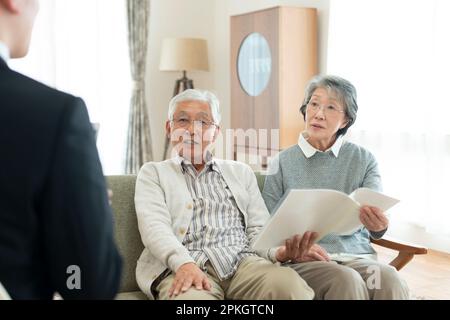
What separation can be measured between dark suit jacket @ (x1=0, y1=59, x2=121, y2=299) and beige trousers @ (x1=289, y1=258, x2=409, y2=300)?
100 cm

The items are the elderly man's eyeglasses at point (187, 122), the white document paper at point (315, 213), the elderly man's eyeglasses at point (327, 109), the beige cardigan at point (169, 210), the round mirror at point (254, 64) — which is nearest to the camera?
the white document paper at point (315, 213)

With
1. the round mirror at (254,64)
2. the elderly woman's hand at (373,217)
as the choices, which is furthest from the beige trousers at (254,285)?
the round mirror at (254,64)

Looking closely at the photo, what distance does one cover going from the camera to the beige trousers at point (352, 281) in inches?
71.1

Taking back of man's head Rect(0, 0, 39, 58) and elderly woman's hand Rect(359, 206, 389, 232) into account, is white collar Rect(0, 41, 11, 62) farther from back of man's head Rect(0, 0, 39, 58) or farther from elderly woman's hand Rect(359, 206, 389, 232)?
elderly woman's hand Rect(359, 206, 389, 232)

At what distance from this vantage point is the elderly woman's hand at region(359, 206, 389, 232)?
184 cm

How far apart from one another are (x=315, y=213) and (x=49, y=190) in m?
0.92

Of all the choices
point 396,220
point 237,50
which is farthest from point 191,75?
point 396,220

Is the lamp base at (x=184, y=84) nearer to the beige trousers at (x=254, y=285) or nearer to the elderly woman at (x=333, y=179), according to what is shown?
the elderly woman at (x=333, y=179)

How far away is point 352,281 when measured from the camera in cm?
181

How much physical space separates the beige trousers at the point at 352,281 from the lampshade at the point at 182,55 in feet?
12.5

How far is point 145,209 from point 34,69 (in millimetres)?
3759

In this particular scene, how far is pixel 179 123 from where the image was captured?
84.1 inches

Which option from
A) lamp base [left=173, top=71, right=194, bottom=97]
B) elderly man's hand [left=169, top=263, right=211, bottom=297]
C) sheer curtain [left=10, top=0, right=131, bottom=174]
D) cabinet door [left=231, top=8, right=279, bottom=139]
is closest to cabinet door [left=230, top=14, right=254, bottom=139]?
cabinet door [left=231, top=8, right=279, bottom=139]

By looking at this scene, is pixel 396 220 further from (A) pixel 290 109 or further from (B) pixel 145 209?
(B) pixel 145 209
